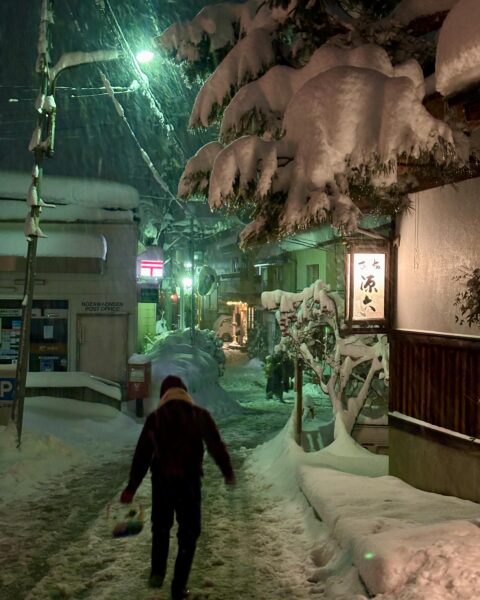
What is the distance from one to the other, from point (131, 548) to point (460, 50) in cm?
608

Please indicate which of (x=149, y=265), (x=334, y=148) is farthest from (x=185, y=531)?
(x=149, y=265)

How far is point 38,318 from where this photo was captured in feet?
59.3

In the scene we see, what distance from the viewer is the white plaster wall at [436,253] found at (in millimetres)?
7152

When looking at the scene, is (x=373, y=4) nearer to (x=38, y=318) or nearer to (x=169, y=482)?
(x=169, y=482)

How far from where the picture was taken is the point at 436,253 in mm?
7766

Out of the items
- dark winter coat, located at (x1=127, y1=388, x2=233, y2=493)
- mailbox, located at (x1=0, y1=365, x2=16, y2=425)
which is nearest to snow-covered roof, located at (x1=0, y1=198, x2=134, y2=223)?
mailbox, located at (x1=0, y1=365, x2=16, y2=425)

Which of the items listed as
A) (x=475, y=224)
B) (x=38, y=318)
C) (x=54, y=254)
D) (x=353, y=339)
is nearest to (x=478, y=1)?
(x=475, y=224)

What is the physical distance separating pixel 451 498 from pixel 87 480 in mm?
5801

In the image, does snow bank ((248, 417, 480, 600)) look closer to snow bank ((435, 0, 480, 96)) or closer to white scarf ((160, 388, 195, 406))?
white scarf ((160, 388, 195, 406))

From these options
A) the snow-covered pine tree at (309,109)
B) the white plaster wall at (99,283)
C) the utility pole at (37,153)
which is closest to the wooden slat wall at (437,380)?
the snow-covered pine tree at (309,109)

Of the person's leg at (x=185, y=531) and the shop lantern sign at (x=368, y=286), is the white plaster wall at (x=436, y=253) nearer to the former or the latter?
the shop lantern sign at (x=368, y=286)

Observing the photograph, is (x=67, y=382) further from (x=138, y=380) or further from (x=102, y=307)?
(x=102, y=307)

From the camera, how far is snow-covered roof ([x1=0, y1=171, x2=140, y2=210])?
18.0 m

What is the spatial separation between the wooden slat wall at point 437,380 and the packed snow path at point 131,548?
2.17 meters
